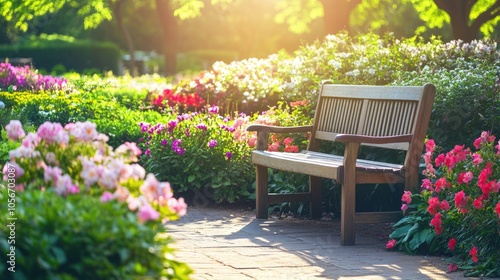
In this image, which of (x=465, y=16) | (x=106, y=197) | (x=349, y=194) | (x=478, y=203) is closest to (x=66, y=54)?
(x=465, y=16)

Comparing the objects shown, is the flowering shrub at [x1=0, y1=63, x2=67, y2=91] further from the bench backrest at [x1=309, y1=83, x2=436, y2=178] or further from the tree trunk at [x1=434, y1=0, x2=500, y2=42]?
the tree trunk at [x1=434, y1=0, x2=500, y2=42]

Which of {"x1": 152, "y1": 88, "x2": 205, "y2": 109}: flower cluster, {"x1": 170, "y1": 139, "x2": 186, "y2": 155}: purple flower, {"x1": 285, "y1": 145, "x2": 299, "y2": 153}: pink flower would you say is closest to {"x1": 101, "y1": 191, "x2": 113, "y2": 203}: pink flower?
{"x1": 285, "y1": 145, "x2": 299, "y2": 153}: pink flower

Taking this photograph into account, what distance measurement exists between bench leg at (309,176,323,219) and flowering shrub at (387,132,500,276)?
54.0 inches

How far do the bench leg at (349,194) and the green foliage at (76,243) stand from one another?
10.6ft

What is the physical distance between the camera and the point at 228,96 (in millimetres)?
12539

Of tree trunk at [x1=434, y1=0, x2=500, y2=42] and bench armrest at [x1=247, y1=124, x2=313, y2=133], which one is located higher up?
tree trunk at [x1=434, y1=0, x2=500, y2=42]

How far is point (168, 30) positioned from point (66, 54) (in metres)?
6.47

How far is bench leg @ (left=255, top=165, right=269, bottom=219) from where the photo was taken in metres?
7.29

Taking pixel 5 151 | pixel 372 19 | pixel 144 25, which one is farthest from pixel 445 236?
pixel 144 25

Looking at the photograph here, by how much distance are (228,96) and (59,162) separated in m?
9.00

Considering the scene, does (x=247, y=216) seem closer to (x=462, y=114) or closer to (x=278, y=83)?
(x=462, y=114)

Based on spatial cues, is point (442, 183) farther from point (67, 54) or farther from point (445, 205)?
point (67, 54)

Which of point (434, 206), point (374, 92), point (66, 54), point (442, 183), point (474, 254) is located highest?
point (66, 54)

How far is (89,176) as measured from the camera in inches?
129
